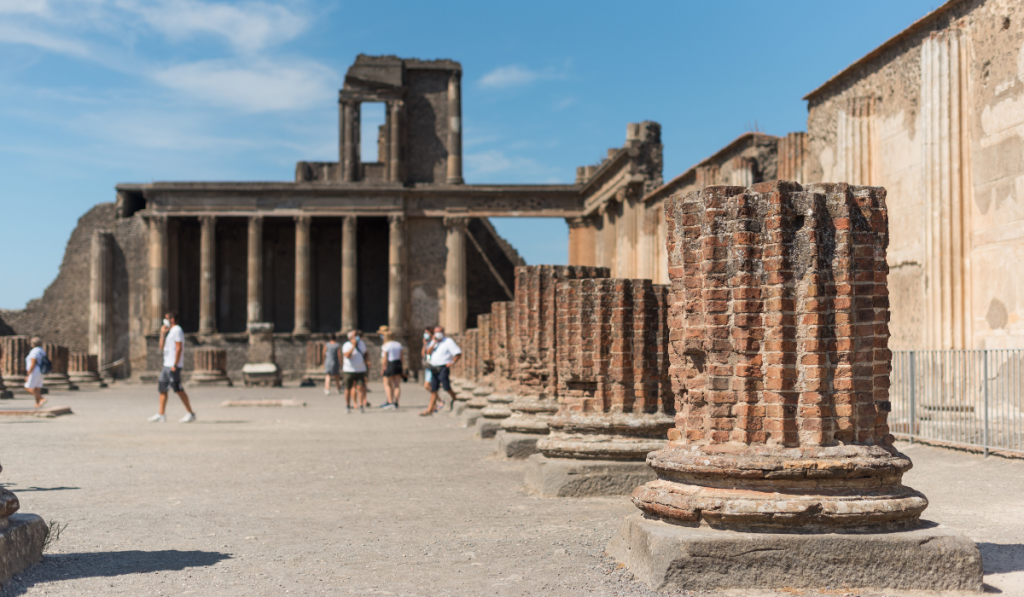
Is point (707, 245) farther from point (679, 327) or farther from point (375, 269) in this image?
point (375, 269)

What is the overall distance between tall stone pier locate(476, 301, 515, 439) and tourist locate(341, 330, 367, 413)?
421cm

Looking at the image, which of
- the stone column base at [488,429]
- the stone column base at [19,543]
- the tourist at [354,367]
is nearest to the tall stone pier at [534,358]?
the stone column base at [488,429]

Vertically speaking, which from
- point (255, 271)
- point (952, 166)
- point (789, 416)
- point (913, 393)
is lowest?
point (913, 393)

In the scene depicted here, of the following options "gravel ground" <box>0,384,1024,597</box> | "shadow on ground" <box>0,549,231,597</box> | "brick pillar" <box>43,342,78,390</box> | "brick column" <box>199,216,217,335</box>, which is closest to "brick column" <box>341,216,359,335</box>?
"brick column" <box>199,216,217,335</box>

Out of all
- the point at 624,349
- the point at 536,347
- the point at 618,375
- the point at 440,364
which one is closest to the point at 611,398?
the point at 618,375

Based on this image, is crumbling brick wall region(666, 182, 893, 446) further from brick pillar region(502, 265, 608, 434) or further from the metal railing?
the metal railing

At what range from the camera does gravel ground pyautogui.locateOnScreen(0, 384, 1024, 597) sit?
450cm

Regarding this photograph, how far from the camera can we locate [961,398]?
929 centimetres

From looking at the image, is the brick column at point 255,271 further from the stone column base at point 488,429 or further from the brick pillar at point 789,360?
the brick pillar at point 789,360

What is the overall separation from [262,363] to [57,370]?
5.44m

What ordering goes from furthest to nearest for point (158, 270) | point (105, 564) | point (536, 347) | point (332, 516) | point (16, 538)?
1. point (158, 270)
2. point (536, 347)
3. point (332, 516)
4. point (105, 564)
5. point (16, 538)

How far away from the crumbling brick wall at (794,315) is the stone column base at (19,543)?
10.5 feet

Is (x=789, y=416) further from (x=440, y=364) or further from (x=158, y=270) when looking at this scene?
(x=158, y=270)

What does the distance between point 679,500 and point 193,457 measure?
247 inches
